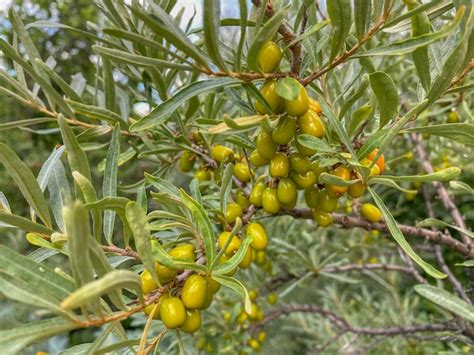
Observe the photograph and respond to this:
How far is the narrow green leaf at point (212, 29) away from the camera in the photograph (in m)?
0.37

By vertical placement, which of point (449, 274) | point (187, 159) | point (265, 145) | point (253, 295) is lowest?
point (253, 295)

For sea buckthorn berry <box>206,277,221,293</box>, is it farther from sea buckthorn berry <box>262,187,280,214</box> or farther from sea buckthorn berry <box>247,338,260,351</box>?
sea buckthorn berry <box>247,338,260,351</box>

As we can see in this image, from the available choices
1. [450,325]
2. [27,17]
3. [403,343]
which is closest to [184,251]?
[450,325]

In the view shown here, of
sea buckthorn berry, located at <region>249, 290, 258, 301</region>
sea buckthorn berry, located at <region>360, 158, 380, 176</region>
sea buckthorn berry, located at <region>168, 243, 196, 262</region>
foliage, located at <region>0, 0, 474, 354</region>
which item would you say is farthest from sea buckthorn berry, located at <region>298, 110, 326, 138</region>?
sea buckthorn berry, located at <region>249, 290, 258, 301</region>

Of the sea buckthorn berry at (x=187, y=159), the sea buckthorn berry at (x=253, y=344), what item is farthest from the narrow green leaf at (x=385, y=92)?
the sea buckthorn berry at (x=253, y=344)

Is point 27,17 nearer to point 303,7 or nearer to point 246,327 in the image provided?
point 246,327

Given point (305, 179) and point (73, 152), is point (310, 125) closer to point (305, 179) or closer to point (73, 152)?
point (305, 179)

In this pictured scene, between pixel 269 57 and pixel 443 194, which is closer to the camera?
pixel 269 57

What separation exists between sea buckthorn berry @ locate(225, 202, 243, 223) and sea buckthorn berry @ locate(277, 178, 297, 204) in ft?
0.33

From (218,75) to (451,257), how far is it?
1668 mm

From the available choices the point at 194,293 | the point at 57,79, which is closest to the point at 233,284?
the point at 194,293

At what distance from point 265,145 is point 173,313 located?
236 mm

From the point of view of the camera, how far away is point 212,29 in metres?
0.40

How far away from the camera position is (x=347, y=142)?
1.80ft
